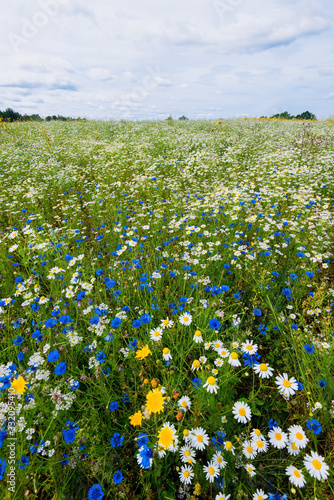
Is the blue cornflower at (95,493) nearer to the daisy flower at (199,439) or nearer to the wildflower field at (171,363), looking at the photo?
the wildflower field at (171,363)

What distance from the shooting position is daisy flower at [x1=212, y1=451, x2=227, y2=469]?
3.86ft

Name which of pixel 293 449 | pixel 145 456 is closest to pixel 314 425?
pixel 293 449

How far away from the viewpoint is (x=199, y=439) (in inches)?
47.4

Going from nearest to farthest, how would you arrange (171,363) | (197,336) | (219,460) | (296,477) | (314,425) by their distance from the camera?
(296,477) → (219,460) → (314,425) → (197,336) → (171,363)

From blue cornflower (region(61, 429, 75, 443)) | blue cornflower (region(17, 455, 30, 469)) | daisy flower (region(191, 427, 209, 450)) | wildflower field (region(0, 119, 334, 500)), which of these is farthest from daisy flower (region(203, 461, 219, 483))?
blue cornflower (region(17, 455, 30, 469))

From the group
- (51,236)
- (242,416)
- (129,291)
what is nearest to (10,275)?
(51,236)

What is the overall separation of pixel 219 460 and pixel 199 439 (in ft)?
0.48

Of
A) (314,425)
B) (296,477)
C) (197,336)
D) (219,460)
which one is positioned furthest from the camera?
(197,336)

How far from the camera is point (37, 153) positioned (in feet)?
24.7

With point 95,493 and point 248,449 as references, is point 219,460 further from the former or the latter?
point 95,493

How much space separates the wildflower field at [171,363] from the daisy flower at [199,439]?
0.01 m

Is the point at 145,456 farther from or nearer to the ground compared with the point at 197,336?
nearer to the ground

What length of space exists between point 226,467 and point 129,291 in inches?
59.8

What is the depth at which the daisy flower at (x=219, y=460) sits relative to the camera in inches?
46.4
